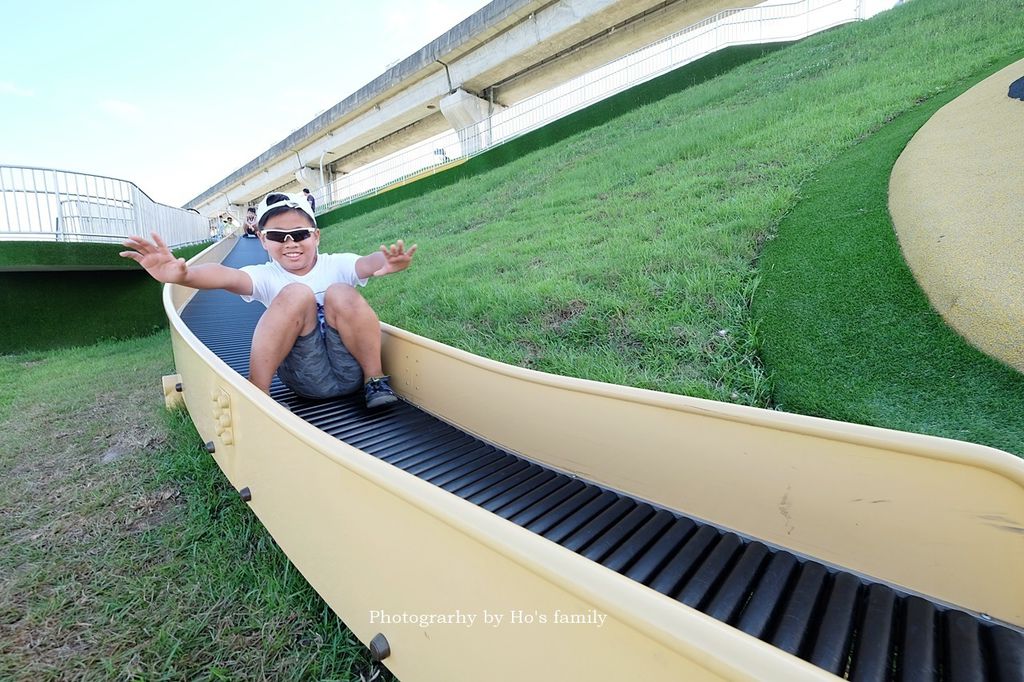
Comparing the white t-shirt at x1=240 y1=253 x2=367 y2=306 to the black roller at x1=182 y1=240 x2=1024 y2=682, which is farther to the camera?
the white t-shirt at x1=240 y1=253 x2=367 y2=306

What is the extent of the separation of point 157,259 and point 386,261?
2.65 ft

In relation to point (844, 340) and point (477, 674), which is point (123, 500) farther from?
point (844, 340)

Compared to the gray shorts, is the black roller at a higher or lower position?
lower

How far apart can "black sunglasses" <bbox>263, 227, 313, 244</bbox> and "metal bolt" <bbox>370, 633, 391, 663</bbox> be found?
5.19ft

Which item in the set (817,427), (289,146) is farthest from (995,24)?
(289,146)

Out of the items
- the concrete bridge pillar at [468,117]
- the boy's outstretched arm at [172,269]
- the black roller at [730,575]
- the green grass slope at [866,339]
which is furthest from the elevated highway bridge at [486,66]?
the black roller at [730,575]

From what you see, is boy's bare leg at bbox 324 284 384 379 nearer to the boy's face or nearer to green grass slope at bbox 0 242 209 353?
the boy's face

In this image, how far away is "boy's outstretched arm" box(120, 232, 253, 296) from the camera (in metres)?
1.59

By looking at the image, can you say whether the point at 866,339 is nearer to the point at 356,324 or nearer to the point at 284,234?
the point at 356,324

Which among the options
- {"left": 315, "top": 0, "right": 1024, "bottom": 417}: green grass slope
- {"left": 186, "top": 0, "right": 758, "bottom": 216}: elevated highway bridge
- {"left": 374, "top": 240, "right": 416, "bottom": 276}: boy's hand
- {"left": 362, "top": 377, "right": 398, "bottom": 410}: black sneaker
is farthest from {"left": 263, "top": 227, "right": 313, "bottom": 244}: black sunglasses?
{"left": 186, "top": 0, "right": 758, "bottom": 216}: elevated highway bridge

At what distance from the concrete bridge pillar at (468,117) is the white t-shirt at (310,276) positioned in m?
13.5

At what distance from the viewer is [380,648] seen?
3.35 feet

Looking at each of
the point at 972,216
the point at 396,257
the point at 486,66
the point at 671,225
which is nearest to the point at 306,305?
the point at 396,257

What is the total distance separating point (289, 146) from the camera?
2233cm
